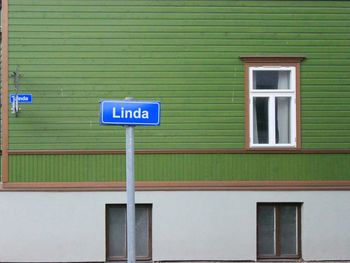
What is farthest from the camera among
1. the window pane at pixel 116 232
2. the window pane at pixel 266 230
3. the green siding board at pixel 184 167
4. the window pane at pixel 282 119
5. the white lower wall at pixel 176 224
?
the window pane at pixel 282 119

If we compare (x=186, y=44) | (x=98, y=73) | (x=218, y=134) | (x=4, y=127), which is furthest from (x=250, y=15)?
(x=4, y=127)

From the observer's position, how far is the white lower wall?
10.1 m

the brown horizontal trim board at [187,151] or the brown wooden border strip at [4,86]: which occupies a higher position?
the brown wooden border strip at [4,86]

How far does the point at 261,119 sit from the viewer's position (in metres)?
10.6

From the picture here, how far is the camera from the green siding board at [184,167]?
1020 cm

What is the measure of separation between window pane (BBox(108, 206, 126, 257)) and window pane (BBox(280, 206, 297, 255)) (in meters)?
2.82

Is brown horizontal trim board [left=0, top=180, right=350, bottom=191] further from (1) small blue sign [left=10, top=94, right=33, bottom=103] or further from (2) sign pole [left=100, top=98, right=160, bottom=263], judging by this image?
(2) sign pole [left=100, top=98, right=160, bottom=263]

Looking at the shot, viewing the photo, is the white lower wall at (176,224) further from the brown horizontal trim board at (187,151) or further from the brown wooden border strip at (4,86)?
the brown horizontal trim board at (187,151)

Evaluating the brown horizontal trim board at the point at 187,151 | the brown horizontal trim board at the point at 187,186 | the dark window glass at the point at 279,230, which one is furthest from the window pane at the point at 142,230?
the dark window glass at the point at 279,230

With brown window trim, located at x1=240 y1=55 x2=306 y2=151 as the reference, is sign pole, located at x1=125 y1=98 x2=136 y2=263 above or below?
below

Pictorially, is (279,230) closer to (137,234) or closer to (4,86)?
(137,234)

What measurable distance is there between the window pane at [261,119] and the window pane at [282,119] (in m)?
0.19

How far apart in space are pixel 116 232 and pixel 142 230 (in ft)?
1.51

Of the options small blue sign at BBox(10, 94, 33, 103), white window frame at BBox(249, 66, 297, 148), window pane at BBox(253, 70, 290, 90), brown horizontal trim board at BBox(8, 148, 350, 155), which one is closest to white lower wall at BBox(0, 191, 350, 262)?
brown horizontal trim board at BBox(8, 148, 350, 155)
